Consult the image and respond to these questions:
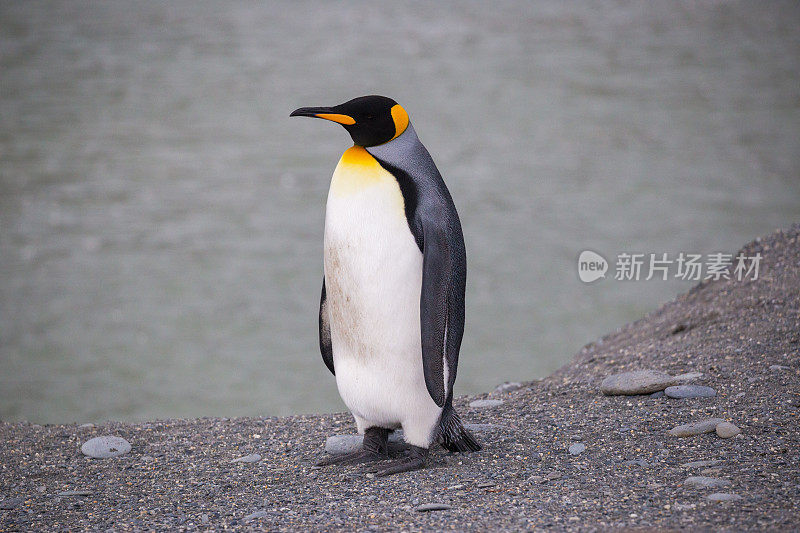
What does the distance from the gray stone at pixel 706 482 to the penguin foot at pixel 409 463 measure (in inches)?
34.6

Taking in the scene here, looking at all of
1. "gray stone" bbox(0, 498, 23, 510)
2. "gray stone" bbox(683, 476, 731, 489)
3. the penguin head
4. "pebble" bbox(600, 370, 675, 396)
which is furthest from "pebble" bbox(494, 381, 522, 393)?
"gray stone" bbox(0, 498, 23, 510)

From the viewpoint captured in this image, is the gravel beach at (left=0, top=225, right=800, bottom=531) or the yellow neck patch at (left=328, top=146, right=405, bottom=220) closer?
the gravel beach at (left=0, top=225, right=800, bottom=531)

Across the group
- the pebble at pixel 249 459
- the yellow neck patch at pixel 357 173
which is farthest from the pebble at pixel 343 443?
the yellow neck patch at pixel 357 173

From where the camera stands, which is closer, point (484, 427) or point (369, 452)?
point (369, 452)

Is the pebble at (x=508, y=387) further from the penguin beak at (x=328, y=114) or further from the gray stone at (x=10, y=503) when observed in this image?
the gray stone at (x=10, y=503)

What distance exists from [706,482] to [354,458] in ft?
3.99

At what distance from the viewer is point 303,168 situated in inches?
653

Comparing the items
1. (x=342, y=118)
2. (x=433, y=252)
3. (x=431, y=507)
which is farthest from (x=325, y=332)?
(x=431, y=507)

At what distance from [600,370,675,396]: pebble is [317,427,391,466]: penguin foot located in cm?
105

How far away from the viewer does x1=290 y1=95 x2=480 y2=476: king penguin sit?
10.2 ft

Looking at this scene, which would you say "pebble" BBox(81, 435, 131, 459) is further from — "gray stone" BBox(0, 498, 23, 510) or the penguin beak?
the penguin beak

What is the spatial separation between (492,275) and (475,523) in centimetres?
853

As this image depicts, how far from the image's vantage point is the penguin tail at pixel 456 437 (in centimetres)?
337

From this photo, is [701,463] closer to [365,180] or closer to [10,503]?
[365,180]
